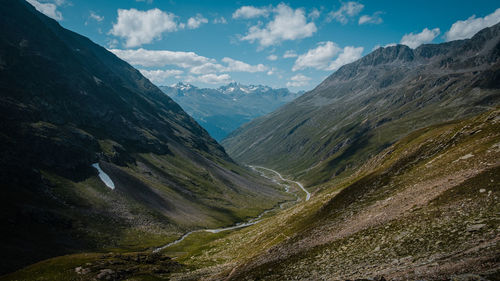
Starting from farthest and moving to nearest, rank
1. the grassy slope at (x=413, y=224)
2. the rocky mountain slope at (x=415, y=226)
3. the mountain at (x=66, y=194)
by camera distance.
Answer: the mountain at (x=66, y=194) → the grassy slope at (x=413, y=224) → the rocky mountain slope at (x=415, y=226)

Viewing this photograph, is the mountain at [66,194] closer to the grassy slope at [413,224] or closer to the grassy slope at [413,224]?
the grassy slope at [413,224]

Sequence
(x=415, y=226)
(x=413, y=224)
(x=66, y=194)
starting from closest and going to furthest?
(x=415, y=226)
(x=413, y=224)
(x=66, y=194)

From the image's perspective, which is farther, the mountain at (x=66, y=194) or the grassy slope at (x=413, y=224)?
the mountain at (x=66, y=194)

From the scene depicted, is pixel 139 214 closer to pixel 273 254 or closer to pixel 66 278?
pixel 66 278

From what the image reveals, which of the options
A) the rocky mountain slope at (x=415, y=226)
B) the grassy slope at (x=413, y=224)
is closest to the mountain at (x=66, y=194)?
the grassy slope at (x=413, y=224)

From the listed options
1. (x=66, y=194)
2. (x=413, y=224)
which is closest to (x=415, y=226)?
(x=413, y=224)

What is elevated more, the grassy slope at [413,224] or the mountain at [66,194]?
the mountain at [66,194]

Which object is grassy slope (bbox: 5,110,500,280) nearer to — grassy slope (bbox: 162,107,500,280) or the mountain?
grassy slope (bbox: 162,107,500,280)

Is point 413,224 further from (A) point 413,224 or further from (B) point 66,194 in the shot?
(B) point 66,194

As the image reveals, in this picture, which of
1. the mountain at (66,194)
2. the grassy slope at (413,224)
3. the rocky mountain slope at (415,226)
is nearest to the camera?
the rocky mountain slope at (415,226)

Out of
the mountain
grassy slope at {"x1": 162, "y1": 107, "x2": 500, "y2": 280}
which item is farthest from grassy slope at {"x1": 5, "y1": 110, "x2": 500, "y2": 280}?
the mountain

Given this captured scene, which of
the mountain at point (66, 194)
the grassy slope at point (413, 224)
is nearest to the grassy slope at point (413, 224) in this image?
the grassy slope at point (413, 224)

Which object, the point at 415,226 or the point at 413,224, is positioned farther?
the point at 413,224
